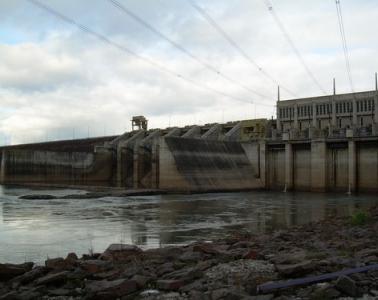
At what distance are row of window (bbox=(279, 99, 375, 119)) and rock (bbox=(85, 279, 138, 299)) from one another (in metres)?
52.8

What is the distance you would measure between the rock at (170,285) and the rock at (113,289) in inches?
13.4

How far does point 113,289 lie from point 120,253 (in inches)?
153

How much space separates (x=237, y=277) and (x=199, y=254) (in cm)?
246

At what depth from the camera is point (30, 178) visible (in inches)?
2259

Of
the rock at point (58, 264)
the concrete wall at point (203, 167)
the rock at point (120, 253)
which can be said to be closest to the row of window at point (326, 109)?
→ the concrete wall at point (203, 167)

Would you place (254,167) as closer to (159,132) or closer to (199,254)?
(159,132)

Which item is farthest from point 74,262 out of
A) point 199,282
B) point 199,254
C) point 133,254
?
point 199,282

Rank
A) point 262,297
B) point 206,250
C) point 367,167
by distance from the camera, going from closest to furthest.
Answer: point 262,297 → point 206,250 → point 367,167

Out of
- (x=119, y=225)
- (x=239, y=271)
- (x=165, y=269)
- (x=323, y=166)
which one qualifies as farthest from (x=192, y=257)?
(x=323, y=166)

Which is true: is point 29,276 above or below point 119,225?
above

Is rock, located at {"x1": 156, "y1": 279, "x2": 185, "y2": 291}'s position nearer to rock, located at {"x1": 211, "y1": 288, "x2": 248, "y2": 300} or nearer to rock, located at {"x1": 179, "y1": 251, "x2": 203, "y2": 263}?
rock, located at {"x1": 211, "y1": 288, "x2": 248, "y2": 300}

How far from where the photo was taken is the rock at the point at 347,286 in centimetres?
540

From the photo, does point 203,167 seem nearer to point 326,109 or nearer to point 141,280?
point 326,109

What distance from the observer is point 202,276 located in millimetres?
6809
